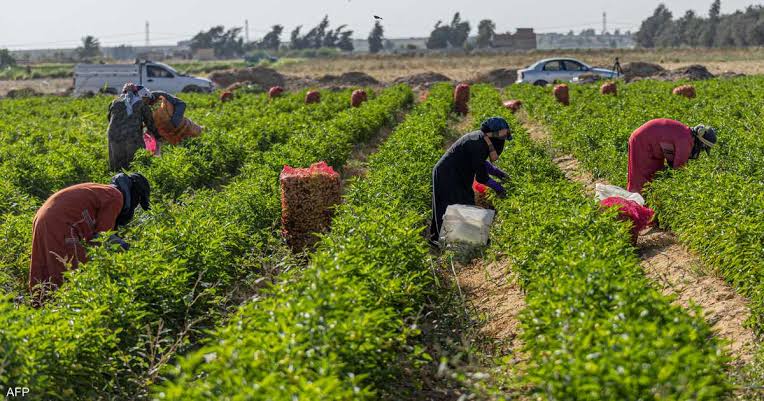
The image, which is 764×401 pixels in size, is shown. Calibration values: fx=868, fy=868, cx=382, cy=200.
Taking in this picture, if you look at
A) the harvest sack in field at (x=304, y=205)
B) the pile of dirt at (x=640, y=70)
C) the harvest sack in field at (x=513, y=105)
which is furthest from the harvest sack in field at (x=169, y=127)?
the pile of dirt at (x=640, y=70)

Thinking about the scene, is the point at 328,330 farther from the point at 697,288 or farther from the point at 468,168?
the point at 468,168

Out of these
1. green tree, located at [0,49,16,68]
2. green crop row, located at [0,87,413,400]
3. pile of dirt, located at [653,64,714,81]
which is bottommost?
green crop row, located at [0,87,413,400]

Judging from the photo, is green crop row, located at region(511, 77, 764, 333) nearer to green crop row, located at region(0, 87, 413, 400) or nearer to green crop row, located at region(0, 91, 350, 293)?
green crop row, located at region(0, 87, 413, 400)

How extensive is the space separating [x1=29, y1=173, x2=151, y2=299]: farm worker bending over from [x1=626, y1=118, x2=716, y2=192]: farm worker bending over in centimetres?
510

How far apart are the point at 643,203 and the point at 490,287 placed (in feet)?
6.19

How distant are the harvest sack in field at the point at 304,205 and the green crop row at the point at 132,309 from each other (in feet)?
1.74

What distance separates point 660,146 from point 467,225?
2.38 m

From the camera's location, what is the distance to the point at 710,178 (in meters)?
7.79

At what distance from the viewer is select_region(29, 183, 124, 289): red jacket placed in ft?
22.0

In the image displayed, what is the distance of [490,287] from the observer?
24.3 ft

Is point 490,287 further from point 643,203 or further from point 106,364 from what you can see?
point 106,364

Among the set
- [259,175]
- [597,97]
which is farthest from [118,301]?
[597,97]

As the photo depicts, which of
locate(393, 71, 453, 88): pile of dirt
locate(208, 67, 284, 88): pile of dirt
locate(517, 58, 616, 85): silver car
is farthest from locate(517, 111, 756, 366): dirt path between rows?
locate(208, 67, 284, 88): pile of dirt

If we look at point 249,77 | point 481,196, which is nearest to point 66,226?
point 481,196
